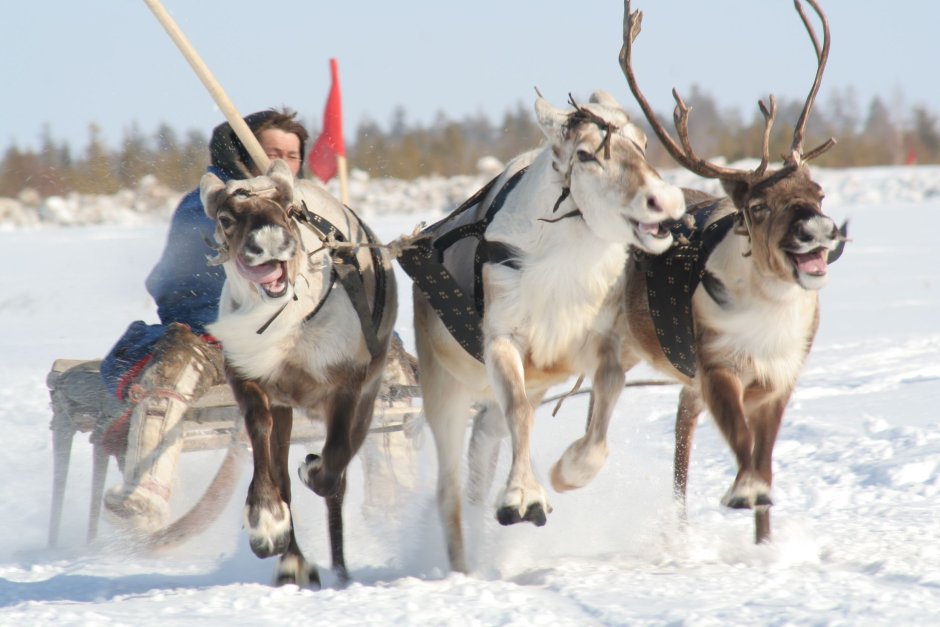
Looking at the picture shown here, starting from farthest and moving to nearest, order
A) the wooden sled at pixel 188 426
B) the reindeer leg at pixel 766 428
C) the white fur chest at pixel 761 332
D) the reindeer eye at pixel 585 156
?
1. the wooden sled at pixel 188 426
2. the reindeer leg at pixel 766 428
3. the white fur chest at pixel 761 332
4. the reindeer eye at pixel 585 156

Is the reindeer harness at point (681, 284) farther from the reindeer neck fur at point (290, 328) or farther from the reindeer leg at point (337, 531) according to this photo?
the reindeer leg at point (337, 531)

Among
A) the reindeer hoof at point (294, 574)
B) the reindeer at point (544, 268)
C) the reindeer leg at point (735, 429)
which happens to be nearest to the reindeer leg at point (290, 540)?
the reindeer hoof at point (294, 574)

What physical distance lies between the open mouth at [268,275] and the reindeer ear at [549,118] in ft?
3.75

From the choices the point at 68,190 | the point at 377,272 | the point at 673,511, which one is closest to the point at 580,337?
the point at 377,272

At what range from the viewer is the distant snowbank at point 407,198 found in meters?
31.5

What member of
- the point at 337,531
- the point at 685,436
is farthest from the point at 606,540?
the point at 337,531

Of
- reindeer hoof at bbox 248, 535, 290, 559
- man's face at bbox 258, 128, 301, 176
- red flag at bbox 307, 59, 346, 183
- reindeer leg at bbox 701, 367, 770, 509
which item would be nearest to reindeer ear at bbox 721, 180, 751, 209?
reindeer leg at bbox 701, 367, 770, 509

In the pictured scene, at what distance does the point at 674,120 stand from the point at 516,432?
1.43m

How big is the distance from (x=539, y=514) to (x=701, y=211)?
1.81 meters

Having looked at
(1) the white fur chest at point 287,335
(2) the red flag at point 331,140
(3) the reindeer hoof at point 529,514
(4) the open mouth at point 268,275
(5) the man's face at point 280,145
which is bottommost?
(3) the reindeer hoof at point 529,514

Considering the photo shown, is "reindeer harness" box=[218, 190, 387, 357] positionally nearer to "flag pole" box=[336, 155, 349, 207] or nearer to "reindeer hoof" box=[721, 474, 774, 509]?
"reindeer hoof" box=[721, 474, 774, 509]

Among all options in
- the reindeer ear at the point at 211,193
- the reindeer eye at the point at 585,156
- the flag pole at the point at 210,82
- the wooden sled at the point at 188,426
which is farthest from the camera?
the wooden sled at the point at 188,426

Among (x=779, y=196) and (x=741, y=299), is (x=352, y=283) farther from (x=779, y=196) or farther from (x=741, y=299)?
(x=779, y=196)

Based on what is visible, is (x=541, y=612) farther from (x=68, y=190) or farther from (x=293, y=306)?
(x=68, y=190)
